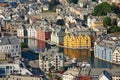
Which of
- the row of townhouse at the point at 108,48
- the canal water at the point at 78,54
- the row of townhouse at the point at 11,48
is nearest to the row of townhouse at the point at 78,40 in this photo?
the canal water at the point at 78,54

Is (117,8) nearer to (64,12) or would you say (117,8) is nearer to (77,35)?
(64,12)

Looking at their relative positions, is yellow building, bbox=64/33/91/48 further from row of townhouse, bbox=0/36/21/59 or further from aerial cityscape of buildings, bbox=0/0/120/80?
row of townhouse, bbox=0/36/21/59

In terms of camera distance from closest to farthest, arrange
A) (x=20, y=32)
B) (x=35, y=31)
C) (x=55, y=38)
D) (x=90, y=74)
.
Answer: (x=90, y=74) < (x=55, y=38) < (x=35, y=31) < (x=20, y=32)

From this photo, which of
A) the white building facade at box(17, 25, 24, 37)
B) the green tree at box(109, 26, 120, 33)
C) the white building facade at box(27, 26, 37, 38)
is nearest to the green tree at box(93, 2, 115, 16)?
the green tree at box(109, 26, 120, 33)

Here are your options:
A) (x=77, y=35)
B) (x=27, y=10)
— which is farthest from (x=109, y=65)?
(x=27, y=10)

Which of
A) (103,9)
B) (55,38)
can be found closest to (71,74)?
(55,38)

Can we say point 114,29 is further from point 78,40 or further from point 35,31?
point 35,31
